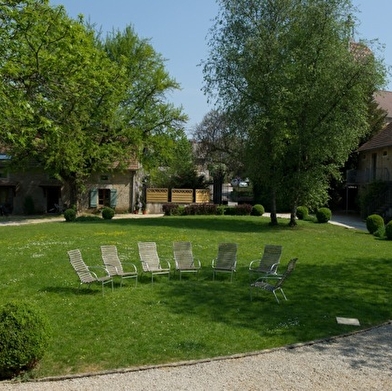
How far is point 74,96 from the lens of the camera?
10.8m

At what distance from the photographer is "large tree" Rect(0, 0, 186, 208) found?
1017cm

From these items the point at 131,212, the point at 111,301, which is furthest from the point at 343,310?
the point at 131,212

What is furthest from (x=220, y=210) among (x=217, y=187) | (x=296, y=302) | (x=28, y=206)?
(x=296, y=302)

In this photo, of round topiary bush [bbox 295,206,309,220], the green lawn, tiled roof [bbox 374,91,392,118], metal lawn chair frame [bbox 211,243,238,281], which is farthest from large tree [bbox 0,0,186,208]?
tiled roof [bbox 374,91,392,118]

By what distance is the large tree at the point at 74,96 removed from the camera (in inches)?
400

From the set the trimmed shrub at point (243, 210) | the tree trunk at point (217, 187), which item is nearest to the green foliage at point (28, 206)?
the trimmed shrub at point (243, 210)

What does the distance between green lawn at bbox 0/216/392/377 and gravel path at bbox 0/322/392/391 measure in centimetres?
37

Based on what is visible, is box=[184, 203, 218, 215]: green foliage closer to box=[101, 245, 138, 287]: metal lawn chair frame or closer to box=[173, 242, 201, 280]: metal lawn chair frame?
box=[173, 242, 201, 280]: metal lawn chair frame

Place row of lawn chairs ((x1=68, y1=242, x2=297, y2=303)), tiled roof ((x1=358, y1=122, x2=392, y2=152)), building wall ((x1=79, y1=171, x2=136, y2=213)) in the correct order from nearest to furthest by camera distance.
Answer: row of lawn chairs ((x1=68, y1=242, x2=297, y2=303)) → tiled roof ((x1=358, y1=122, x2=392, y2=152)) → building wall ((x1=79, y1=171, x2=136, y2=213))

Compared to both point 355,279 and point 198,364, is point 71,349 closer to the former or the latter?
point 198,364

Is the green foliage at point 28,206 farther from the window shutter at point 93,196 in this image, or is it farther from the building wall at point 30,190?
the window shutter at point 93,196

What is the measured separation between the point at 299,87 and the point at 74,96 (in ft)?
57.8

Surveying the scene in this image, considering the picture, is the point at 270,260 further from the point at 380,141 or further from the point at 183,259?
the point at 380,141

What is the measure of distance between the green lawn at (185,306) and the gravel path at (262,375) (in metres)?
0.37
